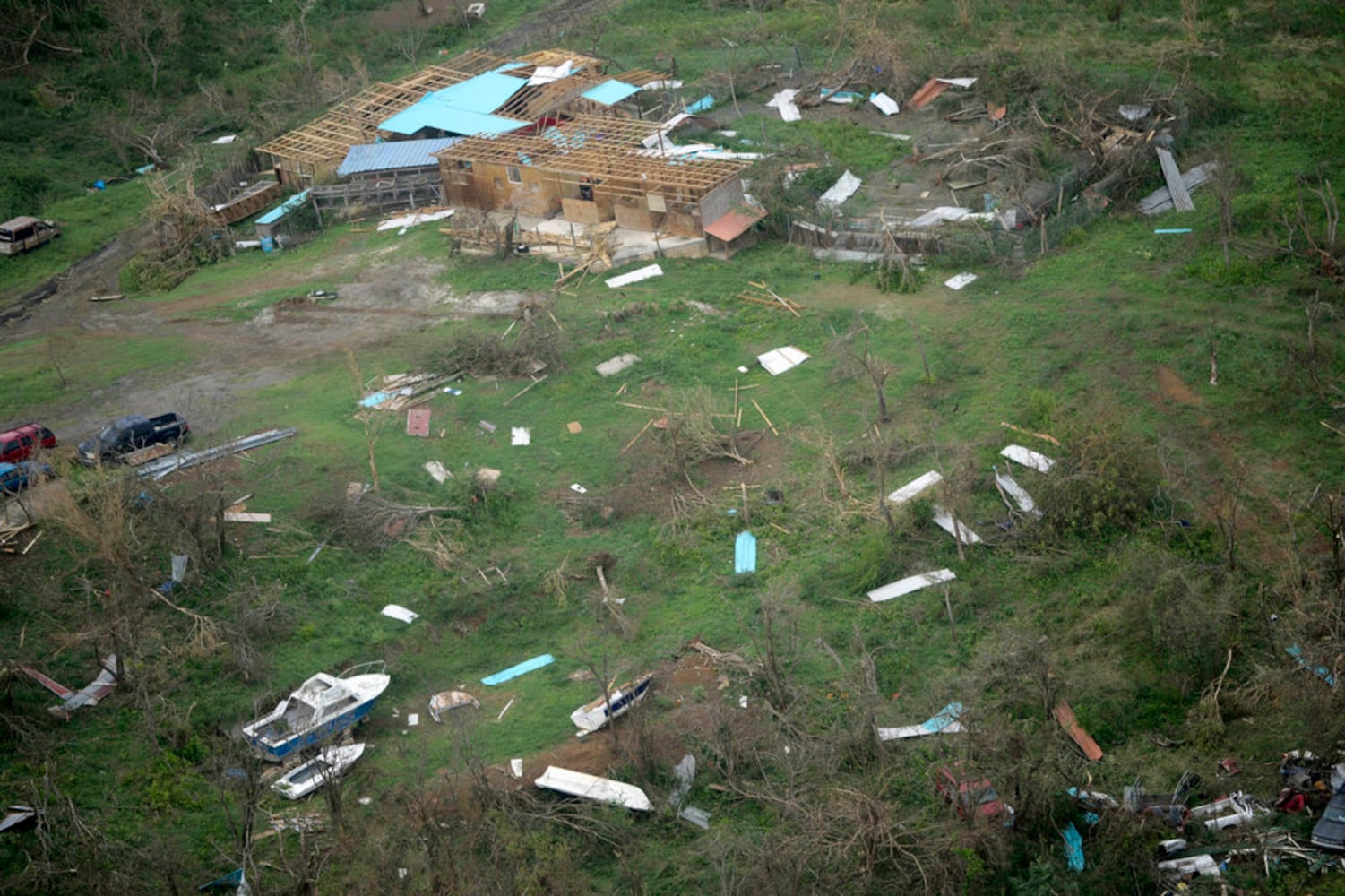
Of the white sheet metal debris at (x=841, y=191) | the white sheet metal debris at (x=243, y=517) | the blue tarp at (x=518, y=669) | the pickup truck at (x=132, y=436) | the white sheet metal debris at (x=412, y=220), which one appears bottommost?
the blue tarp at (x=518, y=669)

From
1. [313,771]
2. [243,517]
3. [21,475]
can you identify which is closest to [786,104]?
[243,517]

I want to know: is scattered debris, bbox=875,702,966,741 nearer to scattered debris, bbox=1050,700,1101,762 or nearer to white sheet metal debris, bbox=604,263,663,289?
scattered debris, bbox=1050,700,1101,762

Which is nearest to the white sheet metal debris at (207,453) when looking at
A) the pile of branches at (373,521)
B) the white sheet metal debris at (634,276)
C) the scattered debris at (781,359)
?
the pile of branches at (373,521)

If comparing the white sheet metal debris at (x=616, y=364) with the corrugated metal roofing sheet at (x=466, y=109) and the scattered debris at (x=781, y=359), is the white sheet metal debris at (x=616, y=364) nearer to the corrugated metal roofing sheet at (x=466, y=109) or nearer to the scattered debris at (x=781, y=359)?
the scattered debris at (x=781, y=359)

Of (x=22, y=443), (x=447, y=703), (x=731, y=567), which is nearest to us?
(x=447, y=703)

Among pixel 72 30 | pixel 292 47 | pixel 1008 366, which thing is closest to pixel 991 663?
pixel 1008 366

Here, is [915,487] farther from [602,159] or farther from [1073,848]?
[602,159]
